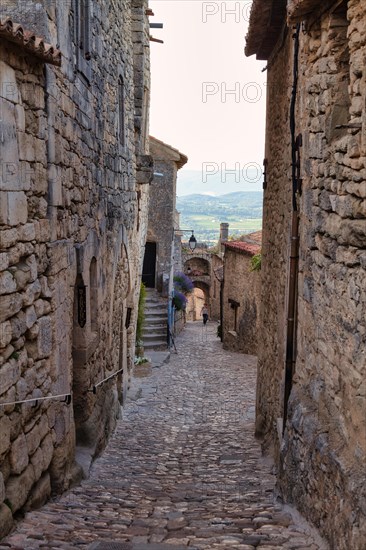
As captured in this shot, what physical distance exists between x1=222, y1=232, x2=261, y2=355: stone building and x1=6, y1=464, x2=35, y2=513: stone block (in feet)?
41.4

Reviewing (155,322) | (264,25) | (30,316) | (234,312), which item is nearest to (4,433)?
(30,316)

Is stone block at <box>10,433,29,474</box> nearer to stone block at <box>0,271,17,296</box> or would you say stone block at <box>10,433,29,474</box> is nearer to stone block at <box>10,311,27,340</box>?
stone block at <box>10,311,27,340</box>

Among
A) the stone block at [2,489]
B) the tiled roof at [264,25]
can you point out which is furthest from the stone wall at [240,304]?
the stone block at [2,489]

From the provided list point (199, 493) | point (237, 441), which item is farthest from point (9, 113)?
point (237, 441)

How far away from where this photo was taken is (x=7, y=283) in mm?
3861

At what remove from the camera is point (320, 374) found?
450 cm

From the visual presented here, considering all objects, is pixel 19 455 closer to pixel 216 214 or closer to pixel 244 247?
pixel 244 247

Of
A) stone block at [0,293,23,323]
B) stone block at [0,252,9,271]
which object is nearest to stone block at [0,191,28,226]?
stone block at [0,252,9,271]

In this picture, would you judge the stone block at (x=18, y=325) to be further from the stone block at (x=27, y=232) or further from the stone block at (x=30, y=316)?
the stone block at (x=27, y=232)

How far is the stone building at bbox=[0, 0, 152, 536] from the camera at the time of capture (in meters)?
3.97

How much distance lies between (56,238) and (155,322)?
14.3 meters

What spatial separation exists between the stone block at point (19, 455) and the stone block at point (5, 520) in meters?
0.28

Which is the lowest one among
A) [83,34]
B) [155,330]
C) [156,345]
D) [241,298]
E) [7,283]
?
[156,345]

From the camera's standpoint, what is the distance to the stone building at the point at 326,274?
3.49m
